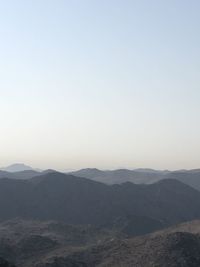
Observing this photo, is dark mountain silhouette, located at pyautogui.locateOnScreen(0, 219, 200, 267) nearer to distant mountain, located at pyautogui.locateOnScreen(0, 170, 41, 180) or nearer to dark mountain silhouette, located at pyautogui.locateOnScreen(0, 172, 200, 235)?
dark mountain silhouette, located at pyautogui.locateOnScreen(0, 172, 200, 235)

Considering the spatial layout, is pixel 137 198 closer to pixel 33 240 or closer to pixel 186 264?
pixel 33 240

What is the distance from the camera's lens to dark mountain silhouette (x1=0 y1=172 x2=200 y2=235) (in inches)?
2731

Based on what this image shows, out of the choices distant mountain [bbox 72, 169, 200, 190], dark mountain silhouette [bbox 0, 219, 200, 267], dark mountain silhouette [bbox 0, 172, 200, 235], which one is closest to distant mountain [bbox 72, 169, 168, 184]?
distant mountain [bbox 72, 169, 200, 190]

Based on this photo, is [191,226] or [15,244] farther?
[191,226]

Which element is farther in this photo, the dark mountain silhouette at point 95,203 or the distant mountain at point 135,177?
the distant mountain at point 135,177

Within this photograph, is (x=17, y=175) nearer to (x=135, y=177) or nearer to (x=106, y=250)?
(x=135, y=177)

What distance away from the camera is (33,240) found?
4175 cm

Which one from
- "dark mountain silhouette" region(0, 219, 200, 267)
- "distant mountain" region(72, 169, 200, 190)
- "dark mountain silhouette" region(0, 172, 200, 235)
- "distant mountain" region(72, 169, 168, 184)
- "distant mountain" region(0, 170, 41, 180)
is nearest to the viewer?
"dark mountain silhouette" region(0, 219, 200, 267)

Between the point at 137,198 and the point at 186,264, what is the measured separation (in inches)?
1906

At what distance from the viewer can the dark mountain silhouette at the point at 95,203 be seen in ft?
228

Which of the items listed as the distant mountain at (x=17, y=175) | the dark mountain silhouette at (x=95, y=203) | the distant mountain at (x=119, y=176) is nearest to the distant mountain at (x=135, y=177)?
the distant mountain at (x=119, y=176)

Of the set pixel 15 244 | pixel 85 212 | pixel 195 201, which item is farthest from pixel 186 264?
pixel 195 201

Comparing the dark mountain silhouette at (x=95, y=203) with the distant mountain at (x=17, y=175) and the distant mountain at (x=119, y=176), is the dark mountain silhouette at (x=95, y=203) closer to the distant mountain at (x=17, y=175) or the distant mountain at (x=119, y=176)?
the distant mountain at (x=17, y=175)

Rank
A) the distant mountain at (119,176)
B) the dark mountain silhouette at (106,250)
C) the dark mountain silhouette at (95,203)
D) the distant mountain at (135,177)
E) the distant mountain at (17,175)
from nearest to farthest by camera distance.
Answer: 1. the dark mountain silhouette at (106,250)
2. the dark mountain silhouette at (95,203)
3. the distant mountain at (17,175)
4. the distant mountain at (135,177)
5. the distant mountain at (119,176)
